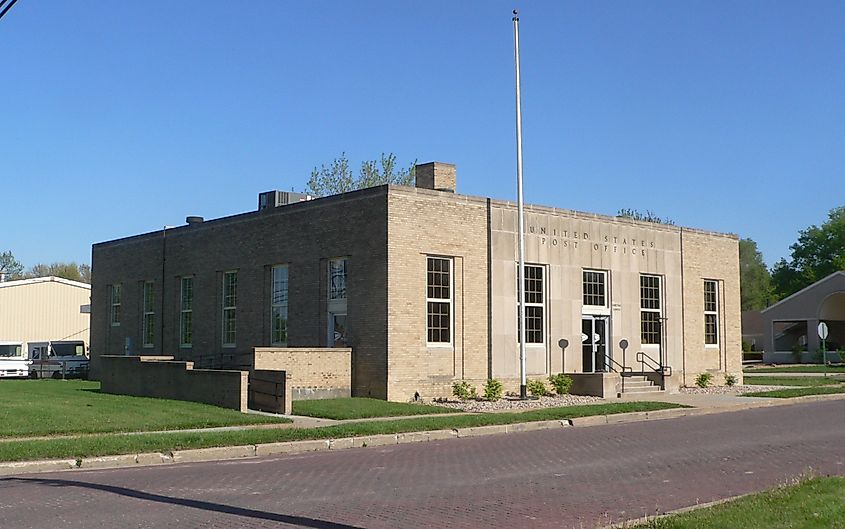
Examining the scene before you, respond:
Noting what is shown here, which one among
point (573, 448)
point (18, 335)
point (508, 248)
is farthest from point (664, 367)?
point (18, 335)

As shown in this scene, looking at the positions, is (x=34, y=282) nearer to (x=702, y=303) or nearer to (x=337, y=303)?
(x=337, y=303)

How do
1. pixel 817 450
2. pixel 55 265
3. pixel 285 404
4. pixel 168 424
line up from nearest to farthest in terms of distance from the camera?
pixel 817 450 < pixel 168 424 < pixel 285 404 < pixel 55 265

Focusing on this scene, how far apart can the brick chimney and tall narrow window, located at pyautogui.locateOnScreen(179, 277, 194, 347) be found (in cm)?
960

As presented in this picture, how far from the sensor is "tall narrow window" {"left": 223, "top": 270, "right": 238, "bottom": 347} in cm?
3300

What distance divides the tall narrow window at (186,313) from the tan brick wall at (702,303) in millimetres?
17757

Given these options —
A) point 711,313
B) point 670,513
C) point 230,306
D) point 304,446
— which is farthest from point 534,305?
point 670,513

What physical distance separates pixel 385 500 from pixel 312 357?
15471mm

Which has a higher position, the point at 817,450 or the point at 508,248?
the point at 508,248

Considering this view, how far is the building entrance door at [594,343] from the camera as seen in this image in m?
32.5

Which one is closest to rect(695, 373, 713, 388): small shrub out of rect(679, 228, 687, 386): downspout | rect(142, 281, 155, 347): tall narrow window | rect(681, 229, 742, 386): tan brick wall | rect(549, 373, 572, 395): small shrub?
rect(681, 229, 742, 386): tan brick wall

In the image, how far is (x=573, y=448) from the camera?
17141mm

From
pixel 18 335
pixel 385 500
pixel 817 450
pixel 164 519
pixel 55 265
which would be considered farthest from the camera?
pixel 55 265

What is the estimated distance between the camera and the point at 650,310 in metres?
34.8

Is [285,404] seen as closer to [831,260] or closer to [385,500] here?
[385,500]
